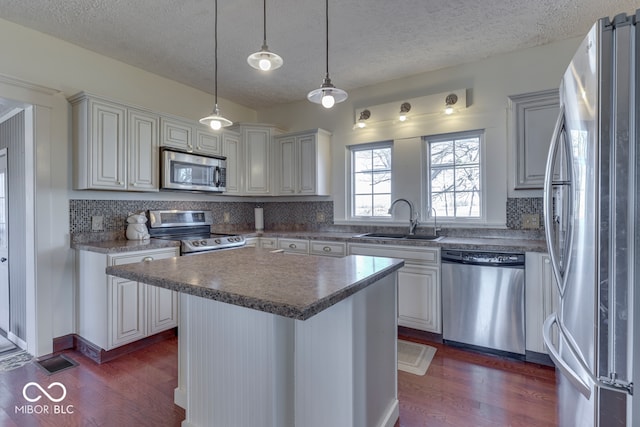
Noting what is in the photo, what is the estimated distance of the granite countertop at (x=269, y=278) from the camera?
108cm

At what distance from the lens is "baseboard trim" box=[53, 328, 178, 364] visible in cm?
253

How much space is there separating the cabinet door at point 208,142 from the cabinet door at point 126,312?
166 centimetres

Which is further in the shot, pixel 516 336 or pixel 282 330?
pixel 516 336

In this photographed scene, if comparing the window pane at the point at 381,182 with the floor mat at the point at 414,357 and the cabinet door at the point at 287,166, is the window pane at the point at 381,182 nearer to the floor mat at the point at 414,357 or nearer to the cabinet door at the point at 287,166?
the cabinet door at the point at 287,166

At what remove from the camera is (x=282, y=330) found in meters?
1.34

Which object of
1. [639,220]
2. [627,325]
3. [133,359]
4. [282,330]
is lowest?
[133,359]

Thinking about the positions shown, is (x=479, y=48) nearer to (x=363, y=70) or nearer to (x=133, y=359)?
(x=363, y=70)

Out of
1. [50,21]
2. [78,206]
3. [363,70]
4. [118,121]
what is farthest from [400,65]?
[78,206]

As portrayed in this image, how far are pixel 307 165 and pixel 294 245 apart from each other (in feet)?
3.43

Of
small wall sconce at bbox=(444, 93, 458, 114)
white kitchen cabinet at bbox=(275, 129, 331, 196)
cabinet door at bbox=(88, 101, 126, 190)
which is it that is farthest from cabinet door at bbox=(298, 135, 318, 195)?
cabinet door at bbox=(88, 101, 126, 190)

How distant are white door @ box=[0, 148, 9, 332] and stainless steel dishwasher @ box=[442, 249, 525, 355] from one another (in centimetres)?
421

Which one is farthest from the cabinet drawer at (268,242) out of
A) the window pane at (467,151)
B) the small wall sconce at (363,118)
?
the window pane at (467,151)

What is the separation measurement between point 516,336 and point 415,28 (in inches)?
104

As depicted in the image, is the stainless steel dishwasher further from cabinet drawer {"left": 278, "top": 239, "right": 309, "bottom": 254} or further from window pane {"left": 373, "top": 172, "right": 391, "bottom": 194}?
cabinet drawer {"left": 278, "top": 239, "right": 309, "bottom": 254}
